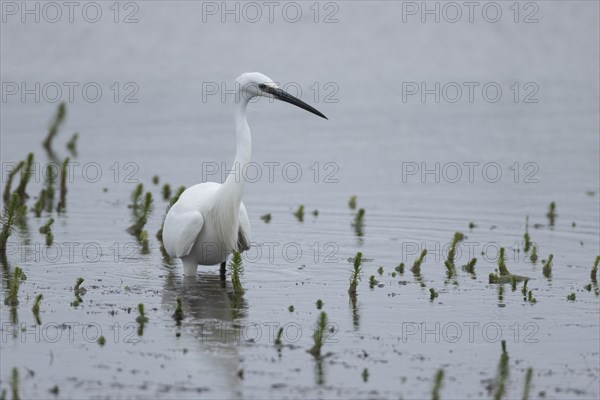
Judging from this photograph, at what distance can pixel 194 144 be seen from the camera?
2220cm


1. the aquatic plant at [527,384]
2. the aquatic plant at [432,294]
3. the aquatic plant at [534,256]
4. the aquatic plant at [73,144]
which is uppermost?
the aquatic plant at [73,144]

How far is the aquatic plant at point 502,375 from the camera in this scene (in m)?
7.78

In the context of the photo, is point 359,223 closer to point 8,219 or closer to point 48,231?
point 48,231

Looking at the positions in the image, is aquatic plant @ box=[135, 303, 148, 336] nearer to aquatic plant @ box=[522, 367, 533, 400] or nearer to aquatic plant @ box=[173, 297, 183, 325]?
aquatic plant @ box=[173, 297, 183, 325]

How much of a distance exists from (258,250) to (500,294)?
3.56m

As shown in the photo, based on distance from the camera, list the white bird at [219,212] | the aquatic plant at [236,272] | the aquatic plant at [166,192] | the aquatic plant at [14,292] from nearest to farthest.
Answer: the aquatic plant at [14,292] → the aquatic plant at [236,272] → the white bird at [219,212] → the aquatic plant at [166,192]

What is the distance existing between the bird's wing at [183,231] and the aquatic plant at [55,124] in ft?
32.4

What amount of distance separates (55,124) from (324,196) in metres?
6.86

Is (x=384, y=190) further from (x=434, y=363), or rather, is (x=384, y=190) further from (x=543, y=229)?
(x=434, y=363)

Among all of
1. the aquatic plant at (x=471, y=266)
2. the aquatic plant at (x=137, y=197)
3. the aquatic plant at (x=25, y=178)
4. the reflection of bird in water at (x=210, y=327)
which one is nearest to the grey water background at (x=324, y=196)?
the reflection of bird in water at (x=210, y=327)

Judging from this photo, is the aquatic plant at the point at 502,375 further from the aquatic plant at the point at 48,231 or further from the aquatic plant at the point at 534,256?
the aquatic plant at the point at 48,231

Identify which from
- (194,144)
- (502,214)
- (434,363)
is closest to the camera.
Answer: (434,363)

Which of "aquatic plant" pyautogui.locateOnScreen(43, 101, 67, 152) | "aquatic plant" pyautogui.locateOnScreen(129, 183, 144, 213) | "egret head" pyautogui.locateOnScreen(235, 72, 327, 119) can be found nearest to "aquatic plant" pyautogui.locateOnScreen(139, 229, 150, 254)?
"aquatic plant" pyautogui.locateOnScreen(129, 183, 144, 213)

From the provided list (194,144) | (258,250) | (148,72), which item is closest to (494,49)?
(148,72)
